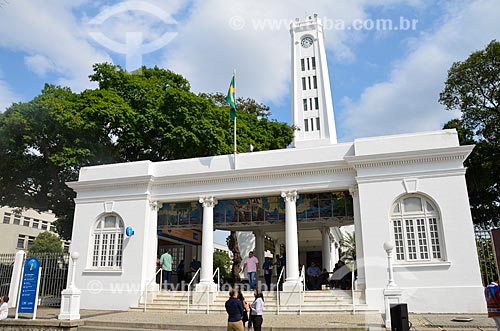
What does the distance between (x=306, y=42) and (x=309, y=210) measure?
32.5m

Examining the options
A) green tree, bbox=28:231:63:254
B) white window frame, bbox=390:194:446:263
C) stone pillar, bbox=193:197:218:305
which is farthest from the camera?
green tree, bbox=28:231:63:254

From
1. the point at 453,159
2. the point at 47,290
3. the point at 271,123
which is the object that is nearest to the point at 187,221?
the point at 47,290

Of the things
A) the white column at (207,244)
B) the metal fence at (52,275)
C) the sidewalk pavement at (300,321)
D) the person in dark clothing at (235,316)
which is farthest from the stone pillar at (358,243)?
the metal fence at (52,275)

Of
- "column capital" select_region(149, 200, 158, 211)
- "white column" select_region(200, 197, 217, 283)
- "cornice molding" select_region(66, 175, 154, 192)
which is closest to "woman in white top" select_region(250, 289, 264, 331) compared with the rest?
"white column" select_region(200, 197, 217, 283)

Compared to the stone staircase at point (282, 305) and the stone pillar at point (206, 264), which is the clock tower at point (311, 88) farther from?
the stone staircase at point (282, 305)

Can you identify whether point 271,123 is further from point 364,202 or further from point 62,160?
point 364,202

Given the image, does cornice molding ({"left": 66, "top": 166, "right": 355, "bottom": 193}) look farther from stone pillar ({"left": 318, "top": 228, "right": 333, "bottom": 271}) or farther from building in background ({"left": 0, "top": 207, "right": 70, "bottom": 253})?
building in background ({"left": 0, "top": 207, "right": 70, "bottom": 253})

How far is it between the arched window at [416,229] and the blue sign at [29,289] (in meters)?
11.5

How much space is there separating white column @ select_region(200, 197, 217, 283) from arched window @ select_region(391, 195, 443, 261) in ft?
21.7

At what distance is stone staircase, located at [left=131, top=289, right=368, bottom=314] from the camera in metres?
13.4

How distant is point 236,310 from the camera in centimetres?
862

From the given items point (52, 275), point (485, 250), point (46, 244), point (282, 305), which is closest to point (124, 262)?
point (52, 275)

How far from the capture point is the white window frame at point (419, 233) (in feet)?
43.8

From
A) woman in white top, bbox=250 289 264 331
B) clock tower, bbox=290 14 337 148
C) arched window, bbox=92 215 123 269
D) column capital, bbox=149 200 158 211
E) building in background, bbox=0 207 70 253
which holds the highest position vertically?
clock tower, bbox=290 14 337 148
